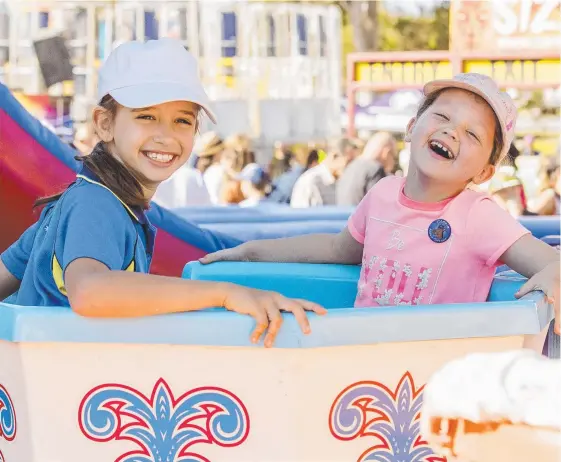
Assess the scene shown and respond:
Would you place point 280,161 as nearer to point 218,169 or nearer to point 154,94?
point 218,169

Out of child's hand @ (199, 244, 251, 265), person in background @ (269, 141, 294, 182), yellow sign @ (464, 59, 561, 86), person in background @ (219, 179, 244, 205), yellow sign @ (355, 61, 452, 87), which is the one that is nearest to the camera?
child's hand @ (199, 244, 251, 265)

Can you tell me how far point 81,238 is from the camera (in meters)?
1.57

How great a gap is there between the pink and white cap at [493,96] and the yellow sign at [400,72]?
23.3 ft

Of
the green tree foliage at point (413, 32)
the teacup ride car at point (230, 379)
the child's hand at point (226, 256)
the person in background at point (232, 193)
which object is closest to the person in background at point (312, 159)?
the person in background at point (232, 193)

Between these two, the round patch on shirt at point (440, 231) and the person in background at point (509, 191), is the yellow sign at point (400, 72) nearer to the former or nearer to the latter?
the person in background at point (509, 191)

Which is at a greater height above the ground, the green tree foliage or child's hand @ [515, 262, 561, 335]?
child's hand @ [515, 262, 561, 335]

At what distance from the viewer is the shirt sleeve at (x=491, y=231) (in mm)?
1945

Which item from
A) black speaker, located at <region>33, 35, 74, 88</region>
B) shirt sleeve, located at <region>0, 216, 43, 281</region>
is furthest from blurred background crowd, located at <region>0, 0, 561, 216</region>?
shirt sleeve, located at <region>0, 216, 43, 281</region>

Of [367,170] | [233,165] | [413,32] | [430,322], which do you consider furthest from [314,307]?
[413,32]

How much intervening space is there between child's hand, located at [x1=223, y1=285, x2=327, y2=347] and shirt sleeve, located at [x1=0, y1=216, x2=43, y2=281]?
61cm

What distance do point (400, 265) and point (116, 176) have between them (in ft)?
2.17

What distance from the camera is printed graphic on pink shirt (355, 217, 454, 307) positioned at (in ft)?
6.64

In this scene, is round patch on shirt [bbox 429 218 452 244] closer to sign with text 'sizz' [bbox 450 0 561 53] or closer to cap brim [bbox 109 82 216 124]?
cap brim [bbox 109 82 216 124]

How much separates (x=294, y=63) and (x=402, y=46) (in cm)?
853
